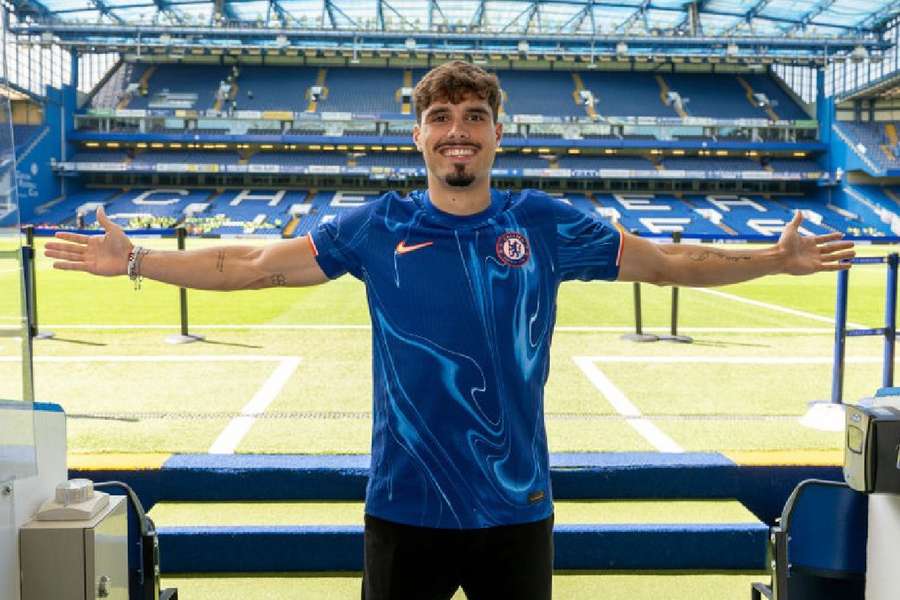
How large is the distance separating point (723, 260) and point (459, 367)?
105cm

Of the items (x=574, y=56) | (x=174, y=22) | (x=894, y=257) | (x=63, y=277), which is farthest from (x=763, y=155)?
(x=894, y=257)

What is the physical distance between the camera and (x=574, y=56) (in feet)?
177

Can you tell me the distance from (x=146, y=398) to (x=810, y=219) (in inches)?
1867

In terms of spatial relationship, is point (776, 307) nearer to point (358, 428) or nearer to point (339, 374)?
point (339, 374)

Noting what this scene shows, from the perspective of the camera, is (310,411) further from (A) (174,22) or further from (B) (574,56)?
(B) (574,56)

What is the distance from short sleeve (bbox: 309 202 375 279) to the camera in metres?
2.12

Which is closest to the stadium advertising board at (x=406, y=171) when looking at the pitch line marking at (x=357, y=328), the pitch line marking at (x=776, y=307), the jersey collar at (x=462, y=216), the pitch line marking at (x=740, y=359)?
the pitch line marking at (x=776, y=307)

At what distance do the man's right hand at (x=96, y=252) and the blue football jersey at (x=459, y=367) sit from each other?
0.83 metres

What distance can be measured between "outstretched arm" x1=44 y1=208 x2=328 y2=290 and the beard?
51 centimetres

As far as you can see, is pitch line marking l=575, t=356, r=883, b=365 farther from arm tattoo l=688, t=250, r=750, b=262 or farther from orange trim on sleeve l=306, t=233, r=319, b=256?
orange trim on sleeve l=306, t=233, r=319, b=256

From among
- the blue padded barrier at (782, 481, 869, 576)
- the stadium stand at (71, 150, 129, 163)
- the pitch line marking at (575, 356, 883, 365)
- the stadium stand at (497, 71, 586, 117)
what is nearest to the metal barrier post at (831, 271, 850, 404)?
the pitch line marking at (575, 356, 883, 365)

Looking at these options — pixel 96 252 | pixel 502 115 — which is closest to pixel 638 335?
pixel 96 252

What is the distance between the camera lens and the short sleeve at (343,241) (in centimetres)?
212

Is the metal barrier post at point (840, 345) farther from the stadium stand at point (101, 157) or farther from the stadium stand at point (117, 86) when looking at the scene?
the stadium stand at point (117, 86)
